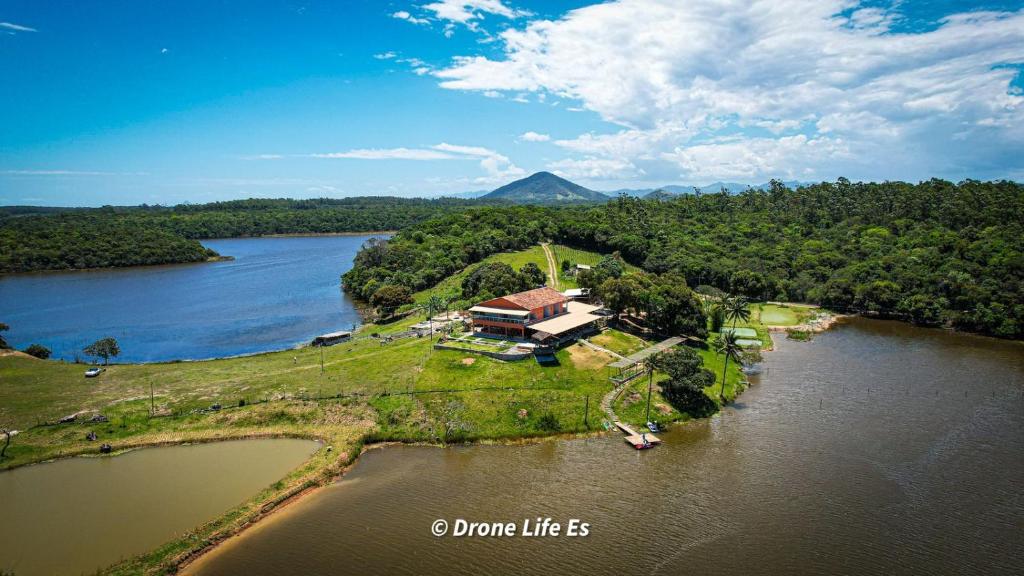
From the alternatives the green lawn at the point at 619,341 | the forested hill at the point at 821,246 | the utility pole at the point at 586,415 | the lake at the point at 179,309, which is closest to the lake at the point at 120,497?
the utility pole at the point at 586,415

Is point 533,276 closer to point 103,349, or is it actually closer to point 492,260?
point 492,260

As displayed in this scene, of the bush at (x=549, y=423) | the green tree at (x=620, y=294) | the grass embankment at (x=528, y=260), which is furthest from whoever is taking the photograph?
the grass embankment at (x=528, y=260)

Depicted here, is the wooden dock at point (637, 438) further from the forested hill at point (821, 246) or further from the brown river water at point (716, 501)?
the forested hill at point (821, 246)

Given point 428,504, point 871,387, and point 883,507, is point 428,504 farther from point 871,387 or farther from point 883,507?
point 871,387

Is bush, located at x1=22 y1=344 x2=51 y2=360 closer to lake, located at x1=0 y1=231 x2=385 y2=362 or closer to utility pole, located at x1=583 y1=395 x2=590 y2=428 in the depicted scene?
lake, located at x1=0 y1=231 x2=385 y2=362

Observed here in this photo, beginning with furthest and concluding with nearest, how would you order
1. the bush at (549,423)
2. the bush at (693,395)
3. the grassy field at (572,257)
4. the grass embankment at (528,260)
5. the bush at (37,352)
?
1. the grassy field at (572,257)
2. the grass embankment at (528,260)
3. the bush at (37,352)
4. the bush at (693,395)
5. the bush at (549,423)

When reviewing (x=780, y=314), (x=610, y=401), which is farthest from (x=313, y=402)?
(x=780, y=314)
